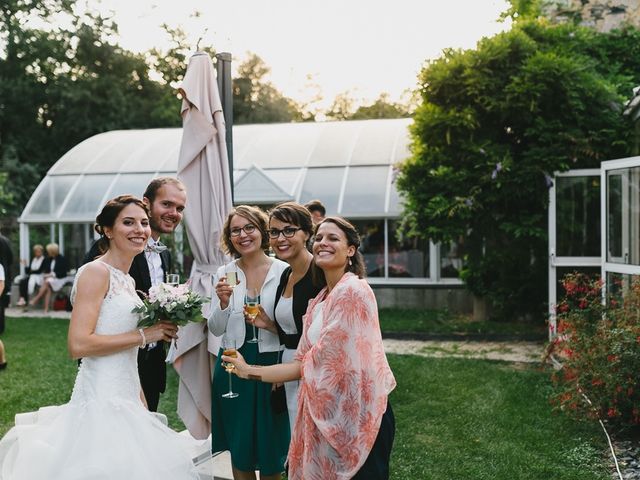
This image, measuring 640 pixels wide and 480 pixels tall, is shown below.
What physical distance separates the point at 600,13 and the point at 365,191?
5.68 m

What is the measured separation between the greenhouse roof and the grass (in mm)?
2263

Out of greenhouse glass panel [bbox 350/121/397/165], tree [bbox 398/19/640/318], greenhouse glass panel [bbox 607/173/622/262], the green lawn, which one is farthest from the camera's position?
greenhouse glass panel [bbox 350/121/397/165]

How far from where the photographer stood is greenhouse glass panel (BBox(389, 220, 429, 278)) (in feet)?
47.1

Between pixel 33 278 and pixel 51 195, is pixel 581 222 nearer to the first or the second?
pixel 33 278

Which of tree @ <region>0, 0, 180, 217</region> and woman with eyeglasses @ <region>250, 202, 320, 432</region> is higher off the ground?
tree @ <region>0, 0, 180, 217</region>

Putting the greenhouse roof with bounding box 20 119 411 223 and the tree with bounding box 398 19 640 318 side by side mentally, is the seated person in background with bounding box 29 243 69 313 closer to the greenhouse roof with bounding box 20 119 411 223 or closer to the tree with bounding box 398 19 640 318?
the greenhouse roof with bounding box 20 119 411 223

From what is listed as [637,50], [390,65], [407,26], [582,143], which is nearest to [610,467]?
[582,143]

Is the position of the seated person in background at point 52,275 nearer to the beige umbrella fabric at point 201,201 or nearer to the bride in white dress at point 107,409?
the beige umbrella fabric at point 201,201

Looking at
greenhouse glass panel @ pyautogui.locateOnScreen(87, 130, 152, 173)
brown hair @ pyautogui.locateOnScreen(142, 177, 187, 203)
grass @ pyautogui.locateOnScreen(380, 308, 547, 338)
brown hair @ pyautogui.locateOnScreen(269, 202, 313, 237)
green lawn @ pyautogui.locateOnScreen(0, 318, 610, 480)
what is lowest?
green lawn @ pyautogui.locateOnScreen(0, 318, 610, 480)

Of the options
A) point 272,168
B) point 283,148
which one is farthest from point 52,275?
point 283,148

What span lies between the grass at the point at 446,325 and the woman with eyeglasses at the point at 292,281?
7.58 m

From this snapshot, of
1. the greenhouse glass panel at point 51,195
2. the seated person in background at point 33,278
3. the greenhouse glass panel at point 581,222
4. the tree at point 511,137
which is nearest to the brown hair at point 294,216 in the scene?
the greenhouse glass panel at point 581,222

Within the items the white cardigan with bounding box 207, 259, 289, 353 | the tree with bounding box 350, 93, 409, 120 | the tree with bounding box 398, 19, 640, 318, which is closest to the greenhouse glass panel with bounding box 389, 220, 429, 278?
the tree with bounding box 398, 19, 640, 318

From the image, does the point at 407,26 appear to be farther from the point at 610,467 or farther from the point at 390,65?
the point at 610,467
